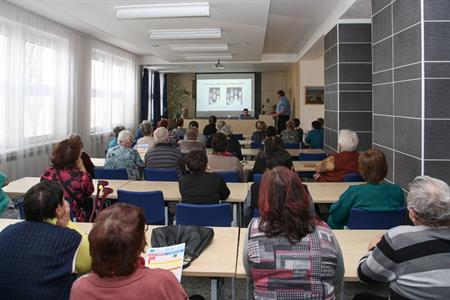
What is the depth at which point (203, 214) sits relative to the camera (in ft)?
9.44

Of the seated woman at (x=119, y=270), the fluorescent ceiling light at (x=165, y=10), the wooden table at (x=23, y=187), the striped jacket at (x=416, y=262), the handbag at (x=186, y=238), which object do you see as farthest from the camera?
the fluorescent ceiling light at (x=165, y=10)

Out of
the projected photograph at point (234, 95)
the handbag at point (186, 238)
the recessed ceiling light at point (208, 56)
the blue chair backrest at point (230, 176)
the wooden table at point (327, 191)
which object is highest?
the recessed ceiling light at point (208, 56)

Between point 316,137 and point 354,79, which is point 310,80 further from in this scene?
point 354,79

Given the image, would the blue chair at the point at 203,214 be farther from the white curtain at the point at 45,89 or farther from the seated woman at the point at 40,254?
the white curtain at the point at 45,89

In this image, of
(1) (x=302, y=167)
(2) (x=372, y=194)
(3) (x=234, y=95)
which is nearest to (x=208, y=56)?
(3) (x=234, y=95)

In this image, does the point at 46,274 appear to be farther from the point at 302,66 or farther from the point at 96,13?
the point at 302,66

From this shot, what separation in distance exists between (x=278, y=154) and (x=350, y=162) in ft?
3.76

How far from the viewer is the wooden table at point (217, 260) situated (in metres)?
1.99

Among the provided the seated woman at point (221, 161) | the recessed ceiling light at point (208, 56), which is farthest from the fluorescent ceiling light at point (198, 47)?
the seated woman at point (221, 161)

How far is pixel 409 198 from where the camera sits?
5.78ft

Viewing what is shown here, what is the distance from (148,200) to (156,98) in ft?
39.5

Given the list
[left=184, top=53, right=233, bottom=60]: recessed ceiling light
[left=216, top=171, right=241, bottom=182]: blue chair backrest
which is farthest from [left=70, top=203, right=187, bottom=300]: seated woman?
[left=184, top=53, right=233, bottom=60]: recessed ceiling light

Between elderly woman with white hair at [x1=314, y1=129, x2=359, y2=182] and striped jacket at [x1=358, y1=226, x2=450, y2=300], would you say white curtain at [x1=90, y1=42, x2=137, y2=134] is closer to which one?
elderly woman with white hair at [x1=314, y1=129, x2=359, y2=182]

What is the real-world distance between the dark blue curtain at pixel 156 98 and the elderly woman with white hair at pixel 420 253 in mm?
13614
